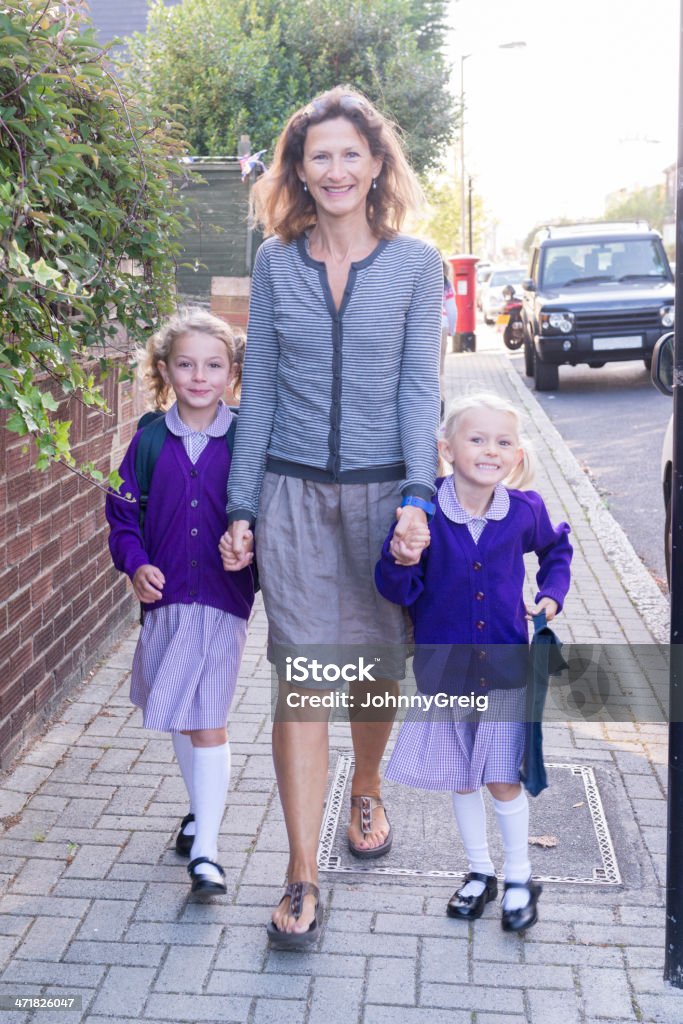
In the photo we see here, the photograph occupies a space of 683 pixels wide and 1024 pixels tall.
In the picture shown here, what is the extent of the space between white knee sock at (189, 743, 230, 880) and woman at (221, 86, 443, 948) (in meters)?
0.18

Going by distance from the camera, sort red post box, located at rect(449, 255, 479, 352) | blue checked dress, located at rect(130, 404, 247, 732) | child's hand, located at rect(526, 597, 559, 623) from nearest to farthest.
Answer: child's hand, located at rect(526, 597, 559, 623), blue checked dress, located at rect(130, 404, 247, 732), red post box, located at rect(449, 255, 479, 352)

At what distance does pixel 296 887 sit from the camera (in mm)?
3240

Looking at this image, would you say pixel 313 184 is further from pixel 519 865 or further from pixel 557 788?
pixel 557 788

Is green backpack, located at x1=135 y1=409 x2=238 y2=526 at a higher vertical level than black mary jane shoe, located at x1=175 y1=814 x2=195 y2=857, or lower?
higher

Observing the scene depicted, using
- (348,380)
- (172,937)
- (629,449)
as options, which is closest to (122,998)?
(172,937)

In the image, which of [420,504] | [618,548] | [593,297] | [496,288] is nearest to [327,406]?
[420,504]

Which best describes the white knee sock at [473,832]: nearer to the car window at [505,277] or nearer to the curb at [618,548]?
the curb at [618,548]

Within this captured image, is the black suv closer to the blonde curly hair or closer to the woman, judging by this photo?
the blonde curly hair

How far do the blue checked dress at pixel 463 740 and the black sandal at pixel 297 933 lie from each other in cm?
35

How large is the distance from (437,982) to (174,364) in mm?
1758

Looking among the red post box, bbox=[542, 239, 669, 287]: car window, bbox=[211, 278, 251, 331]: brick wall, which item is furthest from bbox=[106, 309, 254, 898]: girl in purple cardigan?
the red post box

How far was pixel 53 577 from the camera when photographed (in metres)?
4.78

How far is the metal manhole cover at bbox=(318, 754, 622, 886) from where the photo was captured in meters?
3.63

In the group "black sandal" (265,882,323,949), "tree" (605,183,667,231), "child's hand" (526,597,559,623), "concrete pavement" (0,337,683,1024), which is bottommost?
"concrete pavement" (0,337,683,1024)
